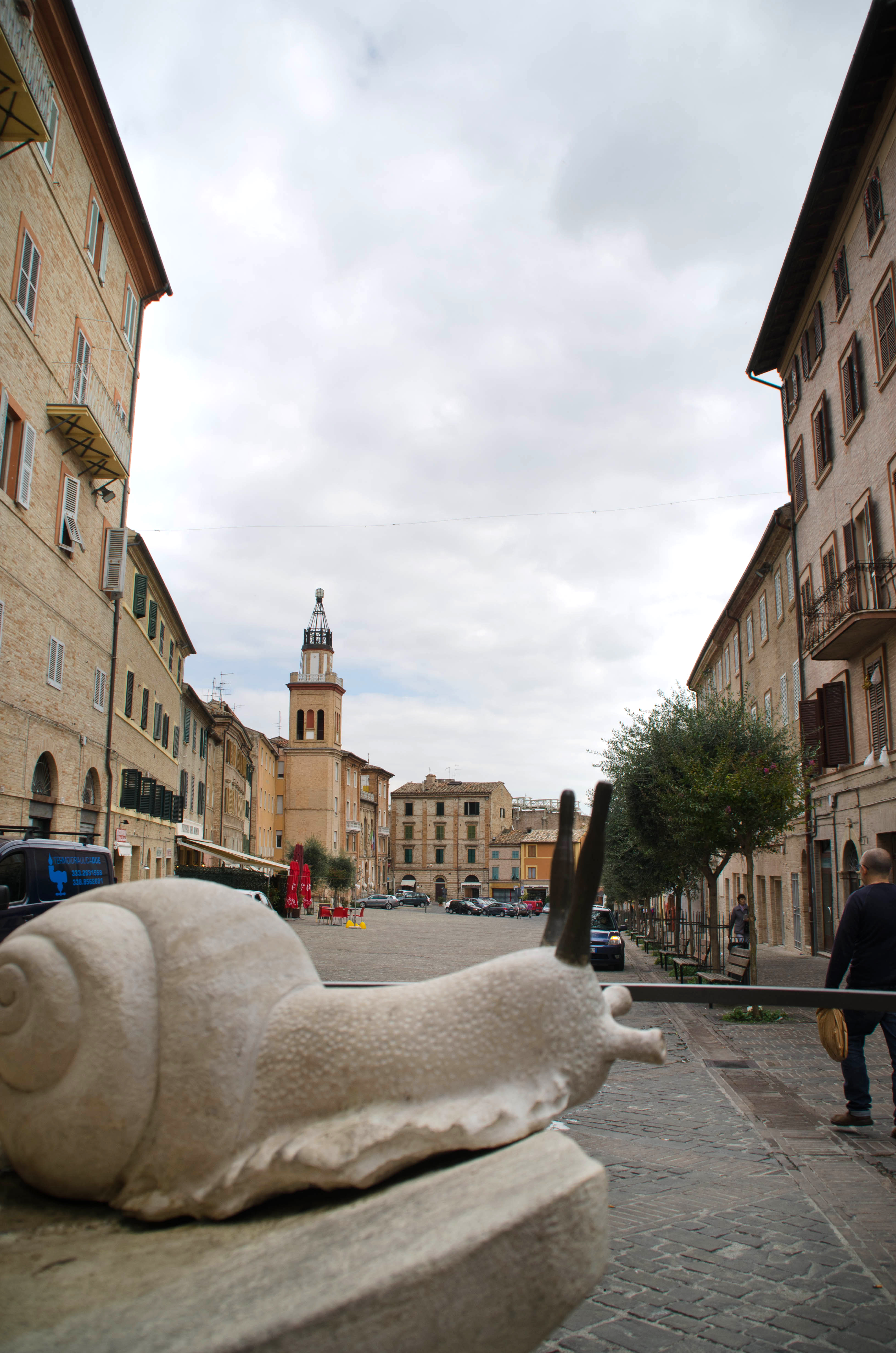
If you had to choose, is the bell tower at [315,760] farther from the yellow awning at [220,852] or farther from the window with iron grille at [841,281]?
the window with iron grille at [841,281]

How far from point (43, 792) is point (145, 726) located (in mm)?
9832

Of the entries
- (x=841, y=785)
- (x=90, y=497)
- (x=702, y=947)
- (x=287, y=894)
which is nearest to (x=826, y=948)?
(x=702, y=947)

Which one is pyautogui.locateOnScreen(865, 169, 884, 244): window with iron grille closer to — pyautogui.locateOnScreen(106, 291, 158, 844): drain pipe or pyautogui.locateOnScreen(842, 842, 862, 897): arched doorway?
pyautogui.locateOnScreen(842, 842, 862, 897): arched doorway

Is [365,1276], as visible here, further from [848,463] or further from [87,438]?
[848,463]

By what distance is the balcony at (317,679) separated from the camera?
86.2m

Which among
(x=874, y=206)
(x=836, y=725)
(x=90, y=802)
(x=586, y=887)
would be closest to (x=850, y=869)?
(x=836, y=725)

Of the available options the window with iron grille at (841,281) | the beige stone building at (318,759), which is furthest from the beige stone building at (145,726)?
the beige stone building at (318,759)

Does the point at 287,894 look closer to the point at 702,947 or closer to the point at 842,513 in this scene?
the point at 702,947

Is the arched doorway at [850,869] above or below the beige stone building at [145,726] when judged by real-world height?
below

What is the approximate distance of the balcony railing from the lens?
3403 inches

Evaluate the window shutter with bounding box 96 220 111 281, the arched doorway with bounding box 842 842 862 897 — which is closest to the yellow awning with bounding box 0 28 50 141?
the window shutter with bounding box 96 220 111 281

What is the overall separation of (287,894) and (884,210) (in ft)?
133

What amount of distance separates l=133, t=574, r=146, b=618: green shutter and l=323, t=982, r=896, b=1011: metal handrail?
22223 mm

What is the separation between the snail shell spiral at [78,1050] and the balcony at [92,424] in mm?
17109
